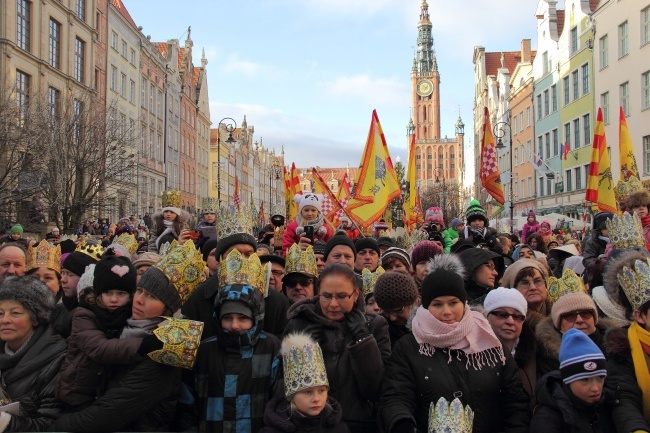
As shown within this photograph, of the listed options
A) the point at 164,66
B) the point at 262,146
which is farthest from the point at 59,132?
the point at 262,146

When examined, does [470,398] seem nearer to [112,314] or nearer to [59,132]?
[112,314]

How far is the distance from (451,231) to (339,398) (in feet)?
26.0

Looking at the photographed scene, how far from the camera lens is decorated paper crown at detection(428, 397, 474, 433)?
132 inches

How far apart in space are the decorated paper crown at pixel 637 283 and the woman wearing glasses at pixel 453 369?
2.82ft

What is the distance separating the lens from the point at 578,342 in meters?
3.38

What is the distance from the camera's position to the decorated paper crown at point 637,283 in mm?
3822

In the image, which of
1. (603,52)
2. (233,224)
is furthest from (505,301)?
(603,52)

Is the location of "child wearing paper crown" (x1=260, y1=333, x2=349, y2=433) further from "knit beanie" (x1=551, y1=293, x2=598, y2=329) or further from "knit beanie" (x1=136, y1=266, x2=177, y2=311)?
"knit beanie" (x1=551, y1=293, x2=598, y2=329)

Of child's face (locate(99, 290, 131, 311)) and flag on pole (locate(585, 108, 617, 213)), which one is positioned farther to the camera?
flag on pole (locate(585, 108, 617, 213))

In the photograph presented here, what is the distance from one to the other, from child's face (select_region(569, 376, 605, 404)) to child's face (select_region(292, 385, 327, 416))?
1.35 metres

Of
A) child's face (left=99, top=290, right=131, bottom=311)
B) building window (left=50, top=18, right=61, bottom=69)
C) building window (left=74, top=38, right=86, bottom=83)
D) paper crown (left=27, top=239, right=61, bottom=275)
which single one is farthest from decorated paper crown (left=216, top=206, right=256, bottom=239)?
building window (left=74, top=38, right=86, bottom=83)

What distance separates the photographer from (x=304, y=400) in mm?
3461

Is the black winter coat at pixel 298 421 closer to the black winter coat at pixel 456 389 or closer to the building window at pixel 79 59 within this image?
the black winter coat at pixel 456 389

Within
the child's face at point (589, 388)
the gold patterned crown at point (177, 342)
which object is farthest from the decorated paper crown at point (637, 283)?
the gold patterned crown at point (177, 342)
